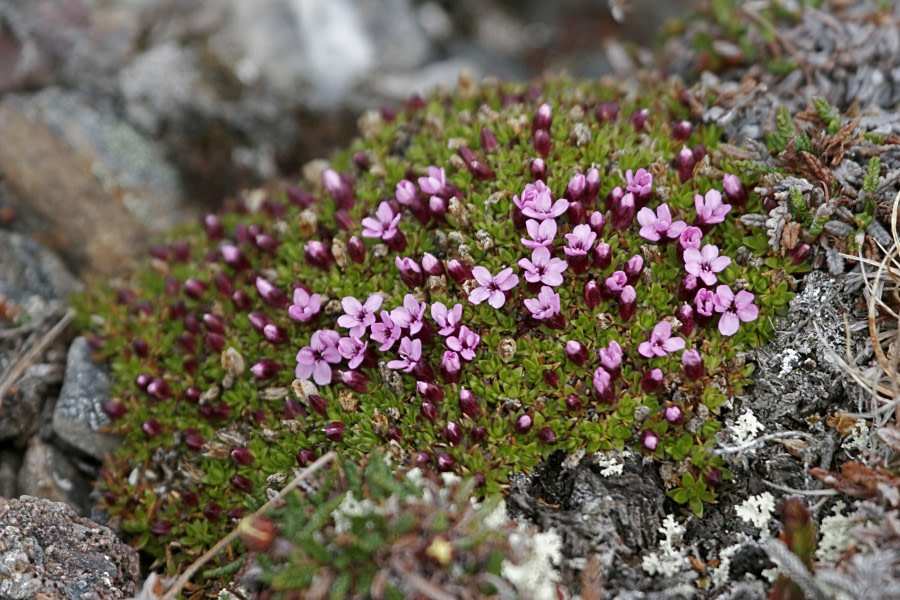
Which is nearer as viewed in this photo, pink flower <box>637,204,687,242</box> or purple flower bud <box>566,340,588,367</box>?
purple flower bud <box>566,340,588,367</box>

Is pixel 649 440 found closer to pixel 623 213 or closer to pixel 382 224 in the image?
pixel 623 213

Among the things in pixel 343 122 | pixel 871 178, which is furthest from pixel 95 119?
pixel 871 178

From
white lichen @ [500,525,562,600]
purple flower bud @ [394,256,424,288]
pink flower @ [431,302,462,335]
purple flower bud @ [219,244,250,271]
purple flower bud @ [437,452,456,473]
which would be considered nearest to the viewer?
white lichen @ [500,525,562,600]

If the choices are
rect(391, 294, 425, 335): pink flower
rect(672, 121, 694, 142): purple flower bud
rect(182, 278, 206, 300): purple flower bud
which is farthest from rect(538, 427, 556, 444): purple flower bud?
rect(182, 278, 206, 300): purple flower bud

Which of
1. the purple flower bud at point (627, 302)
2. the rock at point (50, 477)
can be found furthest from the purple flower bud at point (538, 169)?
the rock at point (50, 477)

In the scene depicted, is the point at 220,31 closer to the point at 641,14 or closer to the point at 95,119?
the point at 95,119

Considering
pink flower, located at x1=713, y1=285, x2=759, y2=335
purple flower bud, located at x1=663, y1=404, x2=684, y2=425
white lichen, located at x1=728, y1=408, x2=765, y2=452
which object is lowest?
white lichen, located at x1=728, y1=408, x2=765, y2=452

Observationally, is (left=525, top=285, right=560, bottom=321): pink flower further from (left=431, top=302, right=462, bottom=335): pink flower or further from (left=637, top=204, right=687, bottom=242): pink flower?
(left=637, top=204, right=687, bottom=242): pink flower
